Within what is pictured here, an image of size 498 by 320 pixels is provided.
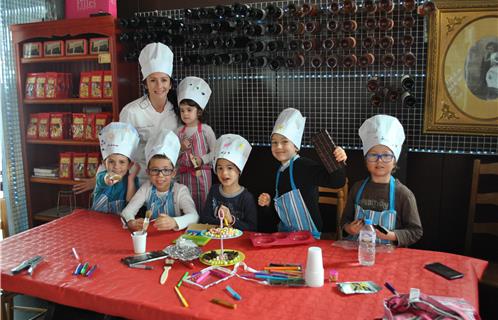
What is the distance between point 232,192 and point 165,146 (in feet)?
1.55

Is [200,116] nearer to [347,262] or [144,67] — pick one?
[144,67]

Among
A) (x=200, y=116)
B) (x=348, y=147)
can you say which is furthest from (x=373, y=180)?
(x=200, y=116)

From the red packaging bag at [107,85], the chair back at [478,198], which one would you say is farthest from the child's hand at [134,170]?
the chair back at [478,198]

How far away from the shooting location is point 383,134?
90.5 inches

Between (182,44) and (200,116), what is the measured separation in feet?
2.27

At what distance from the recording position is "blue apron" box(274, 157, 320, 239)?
2572mm

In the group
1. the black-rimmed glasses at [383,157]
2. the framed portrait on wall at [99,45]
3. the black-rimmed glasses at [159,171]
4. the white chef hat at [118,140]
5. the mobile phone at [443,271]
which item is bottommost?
the mobile phone at [443,271]

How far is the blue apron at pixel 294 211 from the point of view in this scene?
8.44ft

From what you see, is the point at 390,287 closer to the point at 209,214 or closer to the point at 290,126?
the point at 290,126

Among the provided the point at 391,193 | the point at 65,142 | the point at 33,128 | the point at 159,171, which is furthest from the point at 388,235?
the point at 33,128

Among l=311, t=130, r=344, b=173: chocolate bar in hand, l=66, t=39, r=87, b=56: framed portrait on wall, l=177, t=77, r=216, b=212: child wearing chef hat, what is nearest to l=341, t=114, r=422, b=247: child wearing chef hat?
l=311, t=130, r=344, b=173: chocolate bar in hand

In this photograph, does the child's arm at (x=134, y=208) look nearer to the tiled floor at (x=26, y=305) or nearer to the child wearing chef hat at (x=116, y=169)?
the child wearing chef hat at (x=116, y=169)

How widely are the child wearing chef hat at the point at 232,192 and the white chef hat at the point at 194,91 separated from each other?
22.5 inches

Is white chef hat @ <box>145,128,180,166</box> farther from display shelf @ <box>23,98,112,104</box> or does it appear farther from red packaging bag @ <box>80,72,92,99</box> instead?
red packaging bag @ <box>80,72,92,99</box>
